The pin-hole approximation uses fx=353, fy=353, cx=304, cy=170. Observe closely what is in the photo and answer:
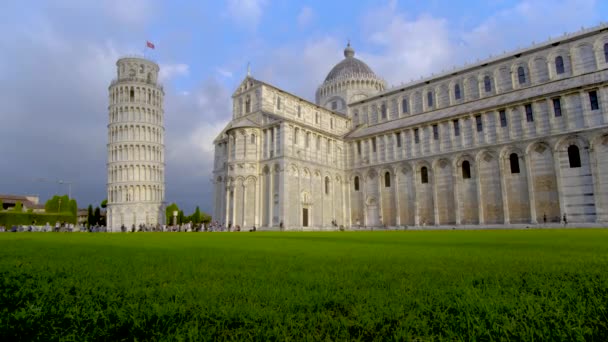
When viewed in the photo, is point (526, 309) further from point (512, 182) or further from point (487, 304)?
point (512, 182)

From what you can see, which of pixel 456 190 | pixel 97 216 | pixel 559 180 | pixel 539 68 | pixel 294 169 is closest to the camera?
pixel 559 180

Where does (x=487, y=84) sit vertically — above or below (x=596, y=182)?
above

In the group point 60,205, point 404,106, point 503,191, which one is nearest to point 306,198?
point 404,106

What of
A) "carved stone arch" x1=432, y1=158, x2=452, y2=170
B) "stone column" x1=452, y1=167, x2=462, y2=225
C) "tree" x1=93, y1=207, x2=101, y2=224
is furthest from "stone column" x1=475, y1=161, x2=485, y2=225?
"tree" x1=93, y1=207, x2=101, y2=224

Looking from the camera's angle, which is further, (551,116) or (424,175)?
(424,175)

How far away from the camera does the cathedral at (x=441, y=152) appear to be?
3186 cm

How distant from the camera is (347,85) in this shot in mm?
58594

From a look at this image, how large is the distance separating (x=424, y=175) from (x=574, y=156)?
13913 mm

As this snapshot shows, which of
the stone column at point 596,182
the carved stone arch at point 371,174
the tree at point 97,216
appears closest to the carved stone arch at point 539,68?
the stone column at point 596,182

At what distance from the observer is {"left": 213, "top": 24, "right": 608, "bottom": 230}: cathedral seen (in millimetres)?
31859

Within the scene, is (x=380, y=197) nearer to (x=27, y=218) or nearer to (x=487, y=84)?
(x=487, y=84)

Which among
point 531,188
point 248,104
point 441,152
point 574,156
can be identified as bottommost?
point 531,188

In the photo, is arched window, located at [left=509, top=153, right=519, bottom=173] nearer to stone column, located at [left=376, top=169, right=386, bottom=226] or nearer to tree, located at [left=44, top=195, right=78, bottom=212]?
stone column, located at [left=376, top=169, right=386, bottom=226]

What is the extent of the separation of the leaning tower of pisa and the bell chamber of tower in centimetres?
3506
